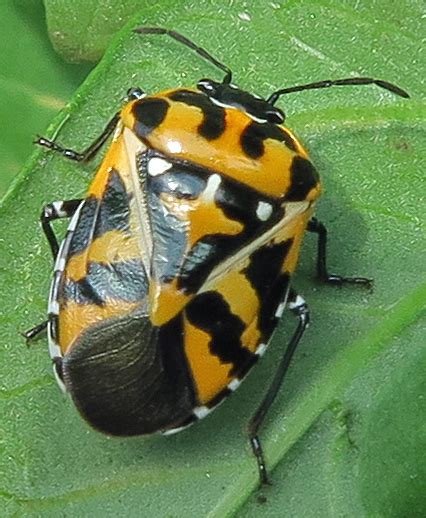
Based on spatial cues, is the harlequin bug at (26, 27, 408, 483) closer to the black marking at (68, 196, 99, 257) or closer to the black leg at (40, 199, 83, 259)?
the black marking at (68, 196, 99, 257)

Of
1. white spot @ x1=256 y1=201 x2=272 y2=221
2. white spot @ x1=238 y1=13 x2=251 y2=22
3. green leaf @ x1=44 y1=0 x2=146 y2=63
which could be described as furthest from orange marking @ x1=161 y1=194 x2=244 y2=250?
green leaf @ x1=44 y1=0 x2=146 y2=63

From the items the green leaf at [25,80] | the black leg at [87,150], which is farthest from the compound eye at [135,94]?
the green leaf at [25,80]

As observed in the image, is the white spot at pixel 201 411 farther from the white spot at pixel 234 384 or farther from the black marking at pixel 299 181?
the black marking at pixel 299 181

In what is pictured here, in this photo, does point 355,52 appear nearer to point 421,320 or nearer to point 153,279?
point 421,320

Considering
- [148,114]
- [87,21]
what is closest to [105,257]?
[148,114]

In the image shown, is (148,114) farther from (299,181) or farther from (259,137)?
(299,181)

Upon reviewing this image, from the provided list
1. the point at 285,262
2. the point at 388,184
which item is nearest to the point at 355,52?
the point at 388,184

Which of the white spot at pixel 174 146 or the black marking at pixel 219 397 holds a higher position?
the white spot at pixel 174 146
